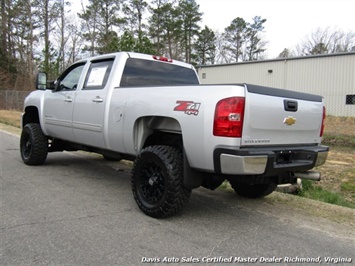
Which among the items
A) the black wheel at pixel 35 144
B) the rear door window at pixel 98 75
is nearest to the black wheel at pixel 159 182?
the rear door window at pixel 98 75

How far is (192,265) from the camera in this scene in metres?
2.98

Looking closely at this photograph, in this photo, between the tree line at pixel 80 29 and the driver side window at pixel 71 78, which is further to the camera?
the tree line at pixel 80 29

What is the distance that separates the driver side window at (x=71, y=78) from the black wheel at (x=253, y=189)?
3.16m

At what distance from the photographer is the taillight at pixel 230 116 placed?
3.36 meters

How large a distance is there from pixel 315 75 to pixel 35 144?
66.1 ft

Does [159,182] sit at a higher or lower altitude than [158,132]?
lower

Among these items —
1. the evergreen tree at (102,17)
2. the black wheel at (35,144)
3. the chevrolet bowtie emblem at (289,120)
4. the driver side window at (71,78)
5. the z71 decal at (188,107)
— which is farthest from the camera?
the evergreen tree at (102,17)

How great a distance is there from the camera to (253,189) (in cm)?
491

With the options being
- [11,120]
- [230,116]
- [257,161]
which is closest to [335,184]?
[257,161]

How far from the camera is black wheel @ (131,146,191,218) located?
3.85 m

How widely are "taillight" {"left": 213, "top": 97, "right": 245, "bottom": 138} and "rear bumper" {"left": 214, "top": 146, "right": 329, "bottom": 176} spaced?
177mm

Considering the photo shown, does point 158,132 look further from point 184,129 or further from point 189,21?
point 189,21

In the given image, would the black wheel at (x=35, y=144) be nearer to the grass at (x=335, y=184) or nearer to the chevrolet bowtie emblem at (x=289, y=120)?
the grass at (x=335, y=184)

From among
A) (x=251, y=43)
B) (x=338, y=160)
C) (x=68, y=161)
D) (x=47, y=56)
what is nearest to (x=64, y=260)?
(x=68, y=161)
